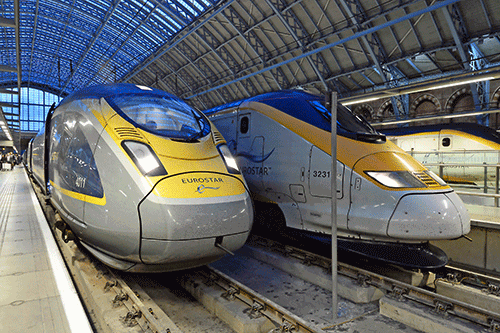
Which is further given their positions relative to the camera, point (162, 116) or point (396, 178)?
point (396, 178)

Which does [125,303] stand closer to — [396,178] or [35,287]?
[35,287]

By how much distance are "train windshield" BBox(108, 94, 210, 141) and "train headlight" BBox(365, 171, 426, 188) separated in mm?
2556

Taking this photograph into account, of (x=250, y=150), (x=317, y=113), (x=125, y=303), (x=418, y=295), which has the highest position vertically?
(x=317, y=113)

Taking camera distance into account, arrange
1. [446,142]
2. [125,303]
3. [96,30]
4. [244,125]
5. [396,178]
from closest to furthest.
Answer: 1. [125,303]
2. [396,178]
3. [244,125]
4. [446,142]
5. [96,30]

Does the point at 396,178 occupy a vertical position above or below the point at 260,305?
above

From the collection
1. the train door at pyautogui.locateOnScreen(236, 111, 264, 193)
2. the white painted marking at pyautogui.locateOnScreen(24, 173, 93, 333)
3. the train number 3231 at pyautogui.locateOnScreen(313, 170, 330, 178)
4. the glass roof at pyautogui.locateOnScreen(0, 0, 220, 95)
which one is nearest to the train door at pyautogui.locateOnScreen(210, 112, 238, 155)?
the train door at pyautogui.locateOnScreen(236, 111, 264, 193)

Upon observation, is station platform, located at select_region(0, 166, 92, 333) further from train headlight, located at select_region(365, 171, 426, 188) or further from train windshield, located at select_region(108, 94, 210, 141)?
train headlight, located at select_region(365, 171, 426, 188)

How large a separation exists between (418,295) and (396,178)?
159 cm

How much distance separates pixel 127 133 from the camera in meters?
3.98

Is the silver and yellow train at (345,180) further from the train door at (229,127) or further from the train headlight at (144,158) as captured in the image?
the train headlight at (144,158)

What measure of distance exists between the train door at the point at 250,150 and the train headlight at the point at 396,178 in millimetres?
2194

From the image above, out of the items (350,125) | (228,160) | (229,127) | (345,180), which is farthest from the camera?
(229,127)

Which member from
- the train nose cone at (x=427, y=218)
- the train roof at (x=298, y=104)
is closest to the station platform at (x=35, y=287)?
the train nose cone at (x=427, y=218)

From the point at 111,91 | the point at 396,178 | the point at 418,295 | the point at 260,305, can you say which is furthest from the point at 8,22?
the point at 418,295
